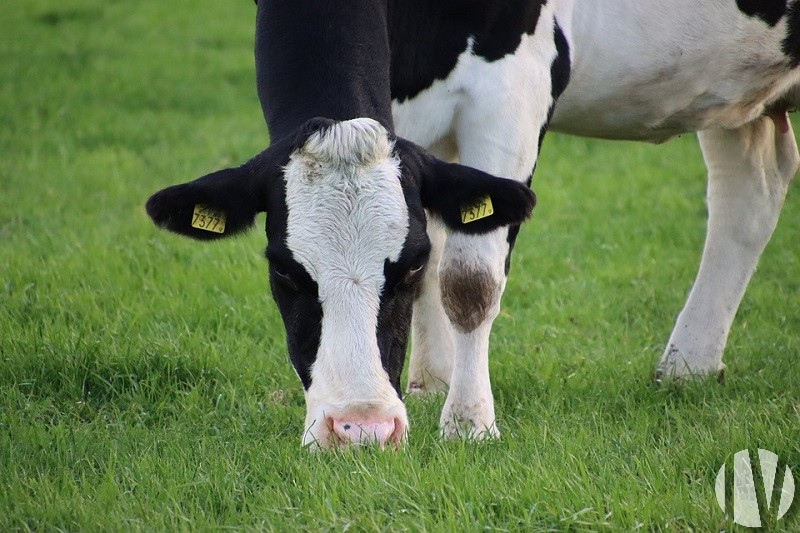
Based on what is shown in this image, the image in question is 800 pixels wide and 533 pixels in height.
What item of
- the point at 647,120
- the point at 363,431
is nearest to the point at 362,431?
the point at 363,431

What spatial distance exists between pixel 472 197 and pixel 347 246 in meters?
0.68

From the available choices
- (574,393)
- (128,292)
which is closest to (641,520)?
(574,393)

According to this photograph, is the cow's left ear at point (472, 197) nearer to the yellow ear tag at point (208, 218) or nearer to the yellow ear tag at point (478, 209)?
the yellow ear tag at point (478, 209)

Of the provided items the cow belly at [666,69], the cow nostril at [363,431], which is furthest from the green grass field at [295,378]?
the cow belly at [666,69]

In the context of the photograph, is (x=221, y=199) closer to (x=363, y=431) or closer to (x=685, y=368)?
(x=363, y=431)

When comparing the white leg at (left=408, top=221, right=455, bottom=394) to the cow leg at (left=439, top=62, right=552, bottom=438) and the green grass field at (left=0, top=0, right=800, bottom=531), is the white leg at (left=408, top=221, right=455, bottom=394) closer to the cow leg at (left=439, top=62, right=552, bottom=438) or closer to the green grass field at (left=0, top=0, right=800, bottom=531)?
the green grass field at (left=0, top=0, right=800, bottom=531)

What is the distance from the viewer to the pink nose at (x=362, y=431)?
13.4ft

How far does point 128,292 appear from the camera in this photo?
Result: 269 inches

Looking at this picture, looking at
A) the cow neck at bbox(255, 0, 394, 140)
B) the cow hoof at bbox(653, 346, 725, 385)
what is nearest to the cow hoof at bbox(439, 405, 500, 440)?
the cow hoof at bbox(653, 346, 725, 385)

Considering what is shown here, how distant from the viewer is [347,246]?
13.9 ft

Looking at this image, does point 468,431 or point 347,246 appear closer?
point 347,246

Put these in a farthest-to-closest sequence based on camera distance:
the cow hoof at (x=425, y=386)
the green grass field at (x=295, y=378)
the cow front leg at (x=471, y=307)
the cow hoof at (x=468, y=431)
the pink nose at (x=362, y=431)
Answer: the cow hoof at (x=425, y=386) → the cow front leg at (x=471, y=307) → the cow hoof at (x=468, y=431) → the pink nose at (x=362, y=431) → the green grass field at (x=295, y=378)

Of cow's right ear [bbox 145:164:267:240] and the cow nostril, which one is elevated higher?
cow's right ear [bbox 145:164:267:240]

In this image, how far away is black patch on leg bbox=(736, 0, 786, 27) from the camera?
18.7 ft
